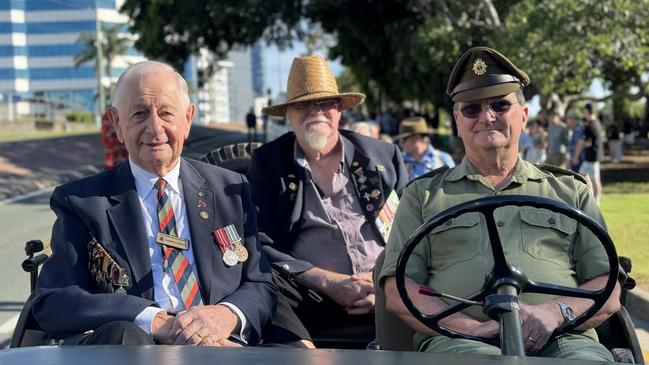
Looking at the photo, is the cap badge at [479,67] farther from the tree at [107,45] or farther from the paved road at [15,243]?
the tree at [107,45]

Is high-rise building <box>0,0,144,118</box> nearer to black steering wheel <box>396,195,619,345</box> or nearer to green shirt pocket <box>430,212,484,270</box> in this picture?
green shirt pocket <box>430,212,484,270</box>

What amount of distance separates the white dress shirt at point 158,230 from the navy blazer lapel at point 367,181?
1.24 metres

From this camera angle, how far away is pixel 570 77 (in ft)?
66.3

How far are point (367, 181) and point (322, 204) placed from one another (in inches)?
10.3

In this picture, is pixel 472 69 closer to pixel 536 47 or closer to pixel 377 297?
pixel 377 297

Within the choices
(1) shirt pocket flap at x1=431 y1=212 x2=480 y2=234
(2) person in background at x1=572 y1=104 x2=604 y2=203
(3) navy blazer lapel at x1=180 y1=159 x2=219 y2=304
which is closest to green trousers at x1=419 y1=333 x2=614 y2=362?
(1) shirt pocket flap at x1=431 y1=212 x2=480 y2=234

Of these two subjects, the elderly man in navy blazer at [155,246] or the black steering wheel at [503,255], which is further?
the elderly man in navy blazer at [155,246]

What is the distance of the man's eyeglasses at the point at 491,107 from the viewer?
326cm

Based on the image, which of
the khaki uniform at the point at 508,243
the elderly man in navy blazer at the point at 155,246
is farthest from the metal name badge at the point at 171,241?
the khaki uniform at the point at 508,243

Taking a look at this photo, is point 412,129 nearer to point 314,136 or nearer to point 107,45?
point 314,136

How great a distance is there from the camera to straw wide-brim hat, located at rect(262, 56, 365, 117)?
14.6 ft

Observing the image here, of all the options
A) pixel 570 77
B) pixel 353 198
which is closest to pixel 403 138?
pixel 353 198

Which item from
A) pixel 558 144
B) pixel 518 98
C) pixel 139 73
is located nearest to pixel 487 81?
pixel 518 98

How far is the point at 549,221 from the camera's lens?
3.19 meters
